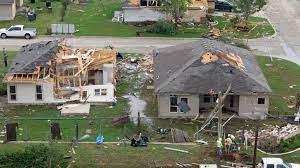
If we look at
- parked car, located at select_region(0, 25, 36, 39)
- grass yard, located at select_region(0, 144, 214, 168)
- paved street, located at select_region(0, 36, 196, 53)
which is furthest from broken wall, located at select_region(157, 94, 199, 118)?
parked car, located at select_region(0, 25, 36, 39)

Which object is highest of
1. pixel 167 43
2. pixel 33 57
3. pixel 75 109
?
pixel 33 57

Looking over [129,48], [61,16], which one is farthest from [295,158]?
[61,16]

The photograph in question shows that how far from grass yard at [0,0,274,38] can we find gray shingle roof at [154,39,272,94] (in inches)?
576

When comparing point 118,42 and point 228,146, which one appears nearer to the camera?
point 228,146

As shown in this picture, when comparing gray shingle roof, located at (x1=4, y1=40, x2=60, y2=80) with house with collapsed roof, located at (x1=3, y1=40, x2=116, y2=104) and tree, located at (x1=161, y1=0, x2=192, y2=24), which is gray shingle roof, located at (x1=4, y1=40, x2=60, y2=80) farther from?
tree, located at (x1=161, y1=0, x2=192, y2=24)

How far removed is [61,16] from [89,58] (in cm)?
1828

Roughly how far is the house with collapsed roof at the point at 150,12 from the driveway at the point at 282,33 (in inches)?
250

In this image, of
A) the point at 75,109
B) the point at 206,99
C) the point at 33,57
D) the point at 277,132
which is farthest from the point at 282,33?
the point at 75,109

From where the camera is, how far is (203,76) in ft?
132

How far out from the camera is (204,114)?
4022 cm

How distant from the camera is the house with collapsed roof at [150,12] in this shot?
5947 centimetres

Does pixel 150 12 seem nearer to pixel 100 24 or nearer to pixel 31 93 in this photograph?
pixel 100 24

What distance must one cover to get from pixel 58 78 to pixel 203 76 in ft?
29.7

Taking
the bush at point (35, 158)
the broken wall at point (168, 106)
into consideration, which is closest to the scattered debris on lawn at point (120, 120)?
the broken wall at point (168, 106)
